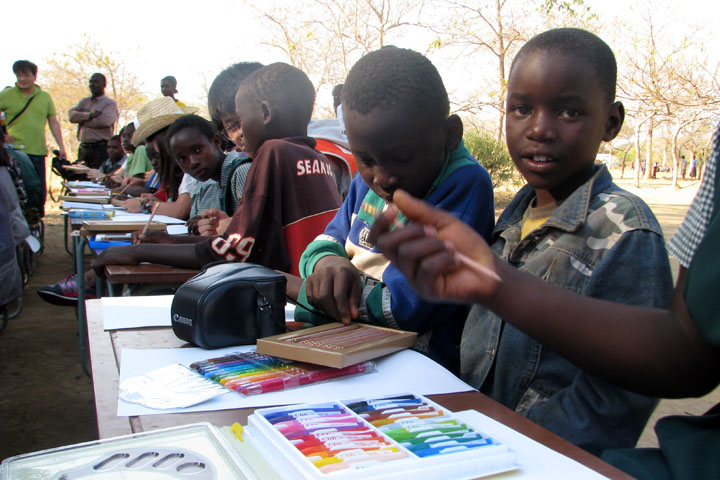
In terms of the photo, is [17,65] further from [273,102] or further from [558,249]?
[558,249]

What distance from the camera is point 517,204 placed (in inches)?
58.9

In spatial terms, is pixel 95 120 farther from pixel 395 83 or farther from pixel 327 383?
pixel 327 383

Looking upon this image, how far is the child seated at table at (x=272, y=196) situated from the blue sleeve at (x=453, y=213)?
0.96 meters

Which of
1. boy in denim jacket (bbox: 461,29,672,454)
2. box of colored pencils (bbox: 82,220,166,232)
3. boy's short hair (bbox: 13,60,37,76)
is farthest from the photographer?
boy's short hair (bbox: 13,60,37,76)

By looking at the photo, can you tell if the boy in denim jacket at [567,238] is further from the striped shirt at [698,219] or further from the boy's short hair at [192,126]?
the boy's short hair at [192,126]

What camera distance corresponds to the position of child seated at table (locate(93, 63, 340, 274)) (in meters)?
2.25

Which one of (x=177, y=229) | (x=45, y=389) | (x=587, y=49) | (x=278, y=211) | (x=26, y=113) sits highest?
(x=26, y=113)

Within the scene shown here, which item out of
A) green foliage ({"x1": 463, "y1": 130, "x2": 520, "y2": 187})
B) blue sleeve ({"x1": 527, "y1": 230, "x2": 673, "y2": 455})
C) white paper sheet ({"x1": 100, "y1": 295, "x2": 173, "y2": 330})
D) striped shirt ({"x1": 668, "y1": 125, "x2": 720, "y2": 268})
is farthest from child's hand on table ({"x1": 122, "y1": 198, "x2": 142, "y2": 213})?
green foliage ({"x1": 463, "y1": 130, "x2": 520, "y2": 187})

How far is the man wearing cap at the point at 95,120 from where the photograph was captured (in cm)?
1012

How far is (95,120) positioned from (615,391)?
35.6 ft

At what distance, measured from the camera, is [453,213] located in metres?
1.45

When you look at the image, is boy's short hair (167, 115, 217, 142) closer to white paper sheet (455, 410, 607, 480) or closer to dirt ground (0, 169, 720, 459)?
dirt ground (0, 169, 720, 459)

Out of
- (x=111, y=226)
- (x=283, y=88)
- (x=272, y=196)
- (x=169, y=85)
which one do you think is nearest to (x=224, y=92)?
(x=283, y=88)

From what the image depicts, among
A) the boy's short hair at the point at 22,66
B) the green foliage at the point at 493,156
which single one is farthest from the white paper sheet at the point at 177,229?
the green foliage at the point at 493,156
